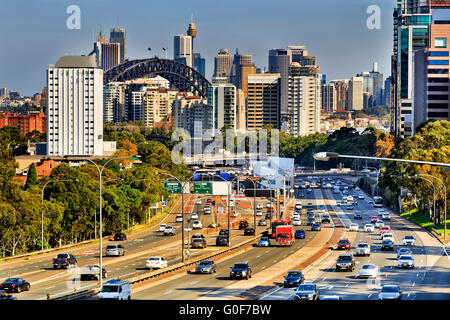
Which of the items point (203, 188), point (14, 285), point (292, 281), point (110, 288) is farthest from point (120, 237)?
point (110, 288)

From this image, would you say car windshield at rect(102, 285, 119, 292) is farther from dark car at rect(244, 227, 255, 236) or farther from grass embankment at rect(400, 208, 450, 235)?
grass embankment at rect(400, 208, 450, 235)

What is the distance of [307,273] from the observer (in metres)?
67.7

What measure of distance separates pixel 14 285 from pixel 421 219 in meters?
91.3

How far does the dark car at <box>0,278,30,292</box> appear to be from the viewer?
56134 millimetres

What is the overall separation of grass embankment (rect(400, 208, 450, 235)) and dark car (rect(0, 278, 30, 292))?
221 ft

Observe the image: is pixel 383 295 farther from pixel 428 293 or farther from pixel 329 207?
pixel 329 207

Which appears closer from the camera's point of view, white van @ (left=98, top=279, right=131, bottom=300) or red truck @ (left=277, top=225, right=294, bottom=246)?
white van @ (left=98, top=279, right=131, bottom=300)

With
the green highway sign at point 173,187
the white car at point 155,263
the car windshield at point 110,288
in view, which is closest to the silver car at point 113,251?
the white car at point 155,263

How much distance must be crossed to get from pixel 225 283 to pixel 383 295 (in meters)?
16.4

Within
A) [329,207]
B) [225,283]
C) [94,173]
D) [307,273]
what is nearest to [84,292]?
[225,283]

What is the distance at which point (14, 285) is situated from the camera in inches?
2233

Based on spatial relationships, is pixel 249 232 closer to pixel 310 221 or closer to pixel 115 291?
pixel 310 221

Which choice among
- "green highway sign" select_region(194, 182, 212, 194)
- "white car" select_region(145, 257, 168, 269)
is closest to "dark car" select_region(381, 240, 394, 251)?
"green highway sign" select_region(194, 182, 212, 194)
